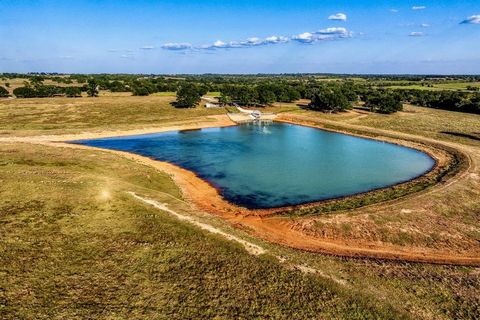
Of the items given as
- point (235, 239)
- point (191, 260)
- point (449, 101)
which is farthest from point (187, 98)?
point (191, 260)

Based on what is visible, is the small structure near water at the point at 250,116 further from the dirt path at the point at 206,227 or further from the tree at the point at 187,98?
the dirt path at the point at 206,227

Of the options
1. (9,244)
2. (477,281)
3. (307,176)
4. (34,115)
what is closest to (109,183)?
(9,244)

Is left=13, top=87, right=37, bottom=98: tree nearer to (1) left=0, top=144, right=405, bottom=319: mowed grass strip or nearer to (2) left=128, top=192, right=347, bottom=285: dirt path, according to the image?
(1) left=0, top=144, right=405, bottom=319: mowed grass strip

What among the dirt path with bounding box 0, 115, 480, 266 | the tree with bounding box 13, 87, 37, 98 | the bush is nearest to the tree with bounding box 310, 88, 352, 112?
the bush

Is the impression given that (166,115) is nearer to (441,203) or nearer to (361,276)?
(441,203)

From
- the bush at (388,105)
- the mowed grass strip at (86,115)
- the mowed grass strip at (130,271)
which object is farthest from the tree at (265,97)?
the mowed grass strip at (130,271)

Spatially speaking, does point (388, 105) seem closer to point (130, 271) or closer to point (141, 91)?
point (130, 271)
